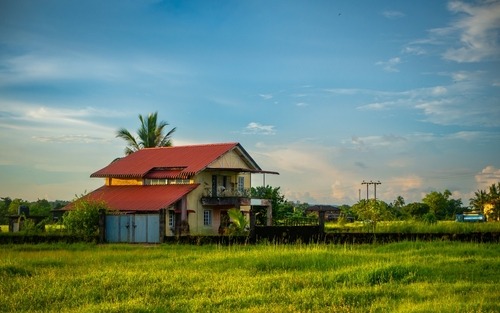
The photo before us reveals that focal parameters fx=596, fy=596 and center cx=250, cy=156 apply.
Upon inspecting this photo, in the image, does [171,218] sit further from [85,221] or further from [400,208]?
[400,208]

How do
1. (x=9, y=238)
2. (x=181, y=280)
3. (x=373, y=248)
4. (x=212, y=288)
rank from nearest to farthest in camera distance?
(x=212, y=288)
(x=181, y=280)
(x=373, y=248)
(x=9, y=238)

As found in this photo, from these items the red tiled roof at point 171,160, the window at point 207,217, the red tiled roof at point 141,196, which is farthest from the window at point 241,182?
the red tiled roof at point 141,196

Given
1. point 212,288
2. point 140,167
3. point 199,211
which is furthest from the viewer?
point 140,167

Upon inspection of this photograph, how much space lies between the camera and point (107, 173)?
4516 cm

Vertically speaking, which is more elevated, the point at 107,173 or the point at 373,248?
the point at 107,173

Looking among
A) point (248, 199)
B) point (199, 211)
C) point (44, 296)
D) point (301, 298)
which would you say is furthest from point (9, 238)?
point (301, 298)

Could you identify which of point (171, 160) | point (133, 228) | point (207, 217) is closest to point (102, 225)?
point (133, 228)

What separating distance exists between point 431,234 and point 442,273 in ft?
28.3

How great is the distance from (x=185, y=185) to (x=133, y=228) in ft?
33.6

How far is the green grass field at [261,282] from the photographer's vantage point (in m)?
11.9

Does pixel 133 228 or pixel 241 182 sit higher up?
pixel 241 182

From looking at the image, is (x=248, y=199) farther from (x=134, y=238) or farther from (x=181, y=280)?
(x=181, y=280)

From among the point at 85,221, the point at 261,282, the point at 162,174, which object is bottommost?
the point at 261,282

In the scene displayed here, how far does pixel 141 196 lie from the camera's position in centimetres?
4075
